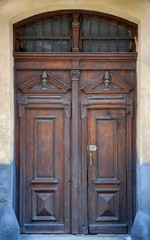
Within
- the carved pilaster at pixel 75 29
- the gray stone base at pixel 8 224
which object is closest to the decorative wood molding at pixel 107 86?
the carved pilaster at pixel 75 29

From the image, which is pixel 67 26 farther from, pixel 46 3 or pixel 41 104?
pixel 41 104

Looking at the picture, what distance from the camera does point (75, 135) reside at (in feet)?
16.4

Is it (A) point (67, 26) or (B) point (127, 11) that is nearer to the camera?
(B) point (127, 11)

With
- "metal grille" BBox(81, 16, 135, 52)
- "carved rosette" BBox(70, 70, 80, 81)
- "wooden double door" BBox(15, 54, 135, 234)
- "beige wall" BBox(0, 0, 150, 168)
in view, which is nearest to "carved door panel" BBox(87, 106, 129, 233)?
"wooden double door" BBox(15, 54, 135, 234)

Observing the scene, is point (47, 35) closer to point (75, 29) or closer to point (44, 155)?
point (75, 29)

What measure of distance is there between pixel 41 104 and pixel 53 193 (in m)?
1.47

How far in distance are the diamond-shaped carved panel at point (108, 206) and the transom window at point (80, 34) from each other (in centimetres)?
242

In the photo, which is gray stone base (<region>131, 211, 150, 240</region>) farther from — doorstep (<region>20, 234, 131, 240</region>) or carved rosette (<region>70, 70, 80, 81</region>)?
carved rosette (<region>70, 70, 80, 81</region>)

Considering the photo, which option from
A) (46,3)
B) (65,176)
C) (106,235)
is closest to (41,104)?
(65,176)

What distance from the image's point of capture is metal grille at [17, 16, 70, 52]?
200 inches

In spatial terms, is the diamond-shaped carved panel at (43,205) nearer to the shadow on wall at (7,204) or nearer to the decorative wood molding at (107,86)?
the shadow on wall at (7,204)

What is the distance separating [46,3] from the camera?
15.7 feet

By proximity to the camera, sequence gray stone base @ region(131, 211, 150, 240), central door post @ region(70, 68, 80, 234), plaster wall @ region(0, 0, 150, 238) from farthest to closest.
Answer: central door post @ region(70, 68, 80, 234)
plaster wall @ region(0, 0, 150, 238)
gray stone base @ region(131, 211, 150, 240)

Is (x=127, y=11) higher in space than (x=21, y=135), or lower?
higher
